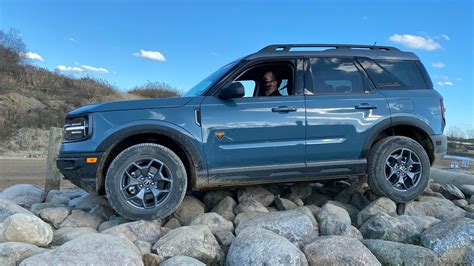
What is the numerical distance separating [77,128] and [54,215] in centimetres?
107

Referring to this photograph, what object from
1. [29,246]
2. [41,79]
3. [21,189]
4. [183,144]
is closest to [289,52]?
[183,144]

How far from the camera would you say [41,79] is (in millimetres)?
30062

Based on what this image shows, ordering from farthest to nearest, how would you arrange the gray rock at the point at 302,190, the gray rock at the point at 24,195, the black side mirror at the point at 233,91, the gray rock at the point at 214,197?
the gray rock at the point at 24,195, the gray rock at the point at 302,190, the gray rock at the point at 214,197, the black side mirror at the point at 233,91

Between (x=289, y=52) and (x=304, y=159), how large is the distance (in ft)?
4.63

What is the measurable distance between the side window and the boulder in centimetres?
196

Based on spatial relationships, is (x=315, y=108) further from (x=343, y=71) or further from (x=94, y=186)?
(x=94, y=186)

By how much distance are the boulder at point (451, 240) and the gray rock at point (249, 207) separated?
6.02 ft

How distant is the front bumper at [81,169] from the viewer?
4758mm

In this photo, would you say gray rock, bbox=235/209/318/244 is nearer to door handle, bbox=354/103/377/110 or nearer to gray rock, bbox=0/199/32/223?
door handle, bbox=354/103/377/110

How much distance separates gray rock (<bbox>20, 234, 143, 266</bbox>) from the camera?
3.54 meters

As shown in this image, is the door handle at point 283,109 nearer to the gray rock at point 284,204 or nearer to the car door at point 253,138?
the car door at point 253,138

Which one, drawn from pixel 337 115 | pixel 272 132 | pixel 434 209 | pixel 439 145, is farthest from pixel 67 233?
pixel 439 145

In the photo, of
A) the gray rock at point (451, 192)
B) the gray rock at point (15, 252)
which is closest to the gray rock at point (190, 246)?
the gray rock at point (15, 252)

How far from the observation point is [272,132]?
5.13 m
